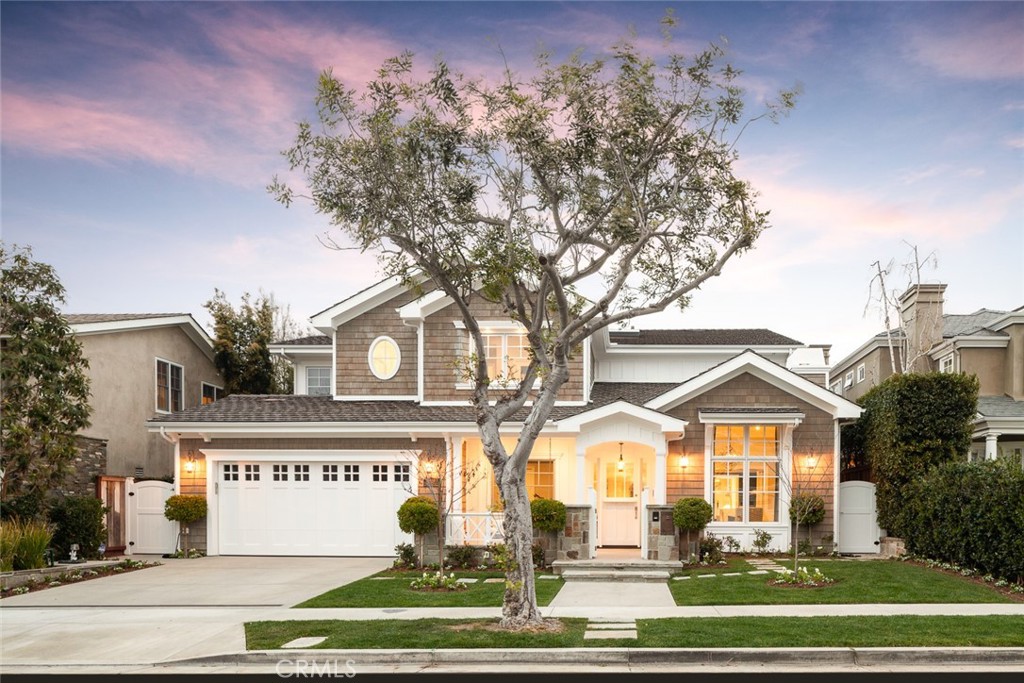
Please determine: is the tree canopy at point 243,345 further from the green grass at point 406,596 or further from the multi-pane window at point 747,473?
the multi-pane window at point 747,473

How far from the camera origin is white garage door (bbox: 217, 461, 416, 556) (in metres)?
20.5

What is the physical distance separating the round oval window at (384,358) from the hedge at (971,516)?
1212cm

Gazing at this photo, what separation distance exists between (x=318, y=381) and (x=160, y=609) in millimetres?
12677

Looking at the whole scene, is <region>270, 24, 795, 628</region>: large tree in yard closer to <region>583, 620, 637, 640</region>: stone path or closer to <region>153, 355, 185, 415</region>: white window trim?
<region>583, 620, 637, 640</region>: stone path

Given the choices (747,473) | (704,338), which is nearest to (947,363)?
(704,338)

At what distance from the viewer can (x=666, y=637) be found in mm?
10594

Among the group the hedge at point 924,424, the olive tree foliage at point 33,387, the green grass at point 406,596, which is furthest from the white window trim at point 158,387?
the hedge at point 924,424

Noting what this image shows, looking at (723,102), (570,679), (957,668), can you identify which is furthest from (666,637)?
(723,102)

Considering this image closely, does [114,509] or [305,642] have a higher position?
[305,642]

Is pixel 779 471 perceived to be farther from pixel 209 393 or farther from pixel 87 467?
pixel 209 393

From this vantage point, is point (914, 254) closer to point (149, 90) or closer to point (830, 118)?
point (830, 118)

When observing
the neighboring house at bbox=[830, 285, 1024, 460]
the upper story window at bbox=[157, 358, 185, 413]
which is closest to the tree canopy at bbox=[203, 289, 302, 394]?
the upper story window at bbox=[157, 358, 185, 413]

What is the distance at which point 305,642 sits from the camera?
10.8 metres

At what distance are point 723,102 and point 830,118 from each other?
477 centimetres
